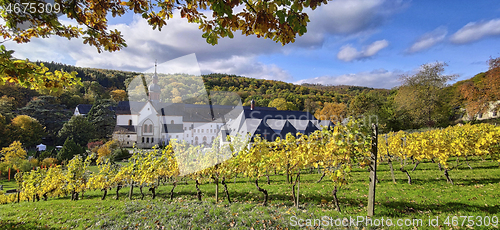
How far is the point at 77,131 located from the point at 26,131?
5.59 m

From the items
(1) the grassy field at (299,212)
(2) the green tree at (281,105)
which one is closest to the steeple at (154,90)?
(2) the green tree at (281,105)

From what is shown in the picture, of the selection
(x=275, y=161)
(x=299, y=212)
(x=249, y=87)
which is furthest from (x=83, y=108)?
(x=299, y=212)

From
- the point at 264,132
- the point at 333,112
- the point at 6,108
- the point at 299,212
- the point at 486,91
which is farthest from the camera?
the point at 333,112

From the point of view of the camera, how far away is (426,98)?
26.4 meters

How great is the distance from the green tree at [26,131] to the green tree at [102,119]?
22.2 feet

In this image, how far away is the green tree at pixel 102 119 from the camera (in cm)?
3488

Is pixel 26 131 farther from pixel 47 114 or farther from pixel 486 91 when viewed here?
pixel 486 91

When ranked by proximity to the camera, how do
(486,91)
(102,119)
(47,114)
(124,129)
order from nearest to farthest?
(486,91) < (47,114) < (102,119) < (124,129)

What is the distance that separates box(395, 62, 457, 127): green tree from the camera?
26094 mm

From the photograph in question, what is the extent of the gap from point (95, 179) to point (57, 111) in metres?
42.0

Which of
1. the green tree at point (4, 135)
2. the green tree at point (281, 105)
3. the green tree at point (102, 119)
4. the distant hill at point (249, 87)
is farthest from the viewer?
the distant hill at point (249, 87)

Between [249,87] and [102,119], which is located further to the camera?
[249,87]

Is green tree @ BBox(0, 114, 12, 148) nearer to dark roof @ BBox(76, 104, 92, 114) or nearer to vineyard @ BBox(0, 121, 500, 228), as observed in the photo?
dark roof @ BBox(76, 104, 92, 114)

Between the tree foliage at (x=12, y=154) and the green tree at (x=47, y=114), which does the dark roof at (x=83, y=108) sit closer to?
Result: the green tree at (x=47, y=114)
